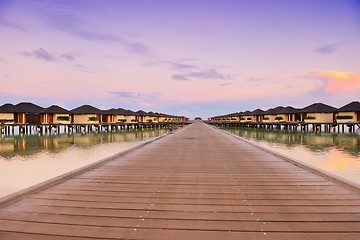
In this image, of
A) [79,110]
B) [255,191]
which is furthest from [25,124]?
[255,191]

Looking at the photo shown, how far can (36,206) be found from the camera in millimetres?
4434

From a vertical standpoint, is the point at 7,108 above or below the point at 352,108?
above

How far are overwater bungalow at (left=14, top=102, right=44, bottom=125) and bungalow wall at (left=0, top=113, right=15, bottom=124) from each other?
0.51 metres

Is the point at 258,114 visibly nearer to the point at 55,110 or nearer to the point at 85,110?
the point at 85,110

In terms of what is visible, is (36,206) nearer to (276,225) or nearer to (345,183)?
(276,225)

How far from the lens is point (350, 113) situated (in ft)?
152

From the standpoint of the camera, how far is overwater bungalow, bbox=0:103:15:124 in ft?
141

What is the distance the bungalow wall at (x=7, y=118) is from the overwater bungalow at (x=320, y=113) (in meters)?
50.6

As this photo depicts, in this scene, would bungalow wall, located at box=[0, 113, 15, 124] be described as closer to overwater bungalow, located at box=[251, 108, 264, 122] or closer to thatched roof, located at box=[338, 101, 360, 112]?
overwater bungalow, located at box=[251, 108, 264, 122]

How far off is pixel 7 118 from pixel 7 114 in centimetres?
64

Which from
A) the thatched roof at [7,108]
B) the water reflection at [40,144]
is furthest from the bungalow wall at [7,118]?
the water reflection at [40,144]

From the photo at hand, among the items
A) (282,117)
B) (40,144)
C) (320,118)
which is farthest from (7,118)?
(282,117)

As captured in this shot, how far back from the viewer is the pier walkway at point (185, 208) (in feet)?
11.4

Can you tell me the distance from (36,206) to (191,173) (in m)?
4.00
